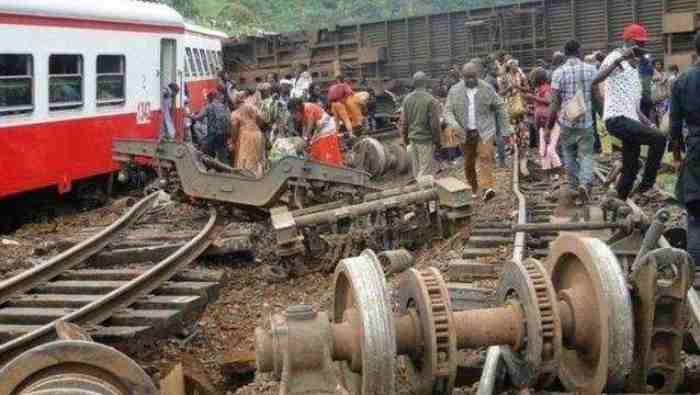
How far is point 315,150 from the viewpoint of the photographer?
440 inches

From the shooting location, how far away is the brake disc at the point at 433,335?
331 centimetres

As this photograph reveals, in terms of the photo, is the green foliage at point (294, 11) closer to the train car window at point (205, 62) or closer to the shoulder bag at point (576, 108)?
the train car window at point (205, 62)

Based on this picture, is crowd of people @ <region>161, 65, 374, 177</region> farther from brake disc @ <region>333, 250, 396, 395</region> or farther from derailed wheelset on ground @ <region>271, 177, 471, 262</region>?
brake disc @ <region>333, 250, 396, 395</region>

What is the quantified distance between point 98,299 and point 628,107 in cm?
463

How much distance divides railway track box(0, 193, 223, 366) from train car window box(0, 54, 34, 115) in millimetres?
3375

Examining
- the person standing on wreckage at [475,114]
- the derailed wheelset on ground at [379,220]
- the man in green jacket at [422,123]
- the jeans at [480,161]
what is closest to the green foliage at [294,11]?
the man in green jacket at [422,123]

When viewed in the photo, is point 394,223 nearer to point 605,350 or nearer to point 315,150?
point 315,150

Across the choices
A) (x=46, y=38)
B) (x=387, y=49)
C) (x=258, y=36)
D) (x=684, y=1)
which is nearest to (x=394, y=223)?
(x=46, y=38)

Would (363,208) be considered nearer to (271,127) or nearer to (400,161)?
(271,127)

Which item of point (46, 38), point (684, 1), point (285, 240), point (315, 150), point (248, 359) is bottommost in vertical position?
point (248, 359)

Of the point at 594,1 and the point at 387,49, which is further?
the point at 387,49

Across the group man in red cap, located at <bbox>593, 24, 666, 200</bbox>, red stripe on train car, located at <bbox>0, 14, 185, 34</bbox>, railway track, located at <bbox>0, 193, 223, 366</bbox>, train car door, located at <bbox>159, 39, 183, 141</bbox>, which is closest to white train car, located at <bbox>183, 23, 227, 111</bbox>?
train car door, located at <bbox>159, 39, 183, 141</bbox>

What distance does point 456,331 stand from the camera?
3.45 meters

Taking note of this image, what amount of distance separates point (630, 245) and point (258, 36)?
19.6 m
